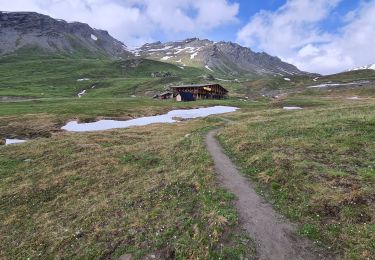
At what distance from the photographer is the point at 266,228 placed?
53.4ft

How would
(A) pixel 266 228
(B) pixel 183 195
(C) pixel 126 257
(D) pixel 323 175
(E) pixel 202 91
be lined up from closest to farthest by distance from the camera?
1. (C) pixel 126 257
2. (A) pixel 266 228
3. (D) pixel 323 175
4. (B) pixel 183 195
5. (E) pixel 202 91

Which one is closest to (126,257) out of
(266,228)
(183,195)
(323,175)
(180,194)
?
(183,195)

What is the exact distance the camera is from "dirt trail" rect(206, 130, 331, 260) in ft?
46.9

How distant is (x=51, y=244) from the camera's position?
18.7 metres

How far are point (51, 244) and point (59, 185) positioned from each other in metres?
10.6

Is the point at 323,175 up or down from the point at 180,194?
up

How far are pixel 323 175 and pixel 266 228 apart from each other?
291 inches

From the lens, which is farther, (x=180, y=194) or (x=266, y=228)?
(x=180, y=194)

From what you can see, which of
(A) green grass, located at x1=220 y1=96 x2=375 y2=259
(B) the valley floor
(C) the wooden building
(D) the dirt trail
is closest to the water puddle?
(B) the valley floor

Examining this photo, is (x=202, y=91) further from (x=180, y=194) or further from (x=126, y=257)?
(x=126, y=257)

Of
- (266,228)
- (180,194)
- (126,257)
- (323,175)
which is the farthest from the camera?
(180,194)

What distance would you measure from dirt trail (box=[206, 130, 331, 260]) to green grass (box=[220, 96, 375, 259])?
75cm

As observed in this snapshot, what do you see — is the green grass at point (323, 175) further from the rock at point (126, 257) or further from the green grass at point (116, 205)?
the rock at point (126, 257)

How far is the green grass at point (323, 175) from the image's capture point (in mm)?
15273
